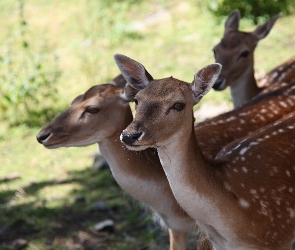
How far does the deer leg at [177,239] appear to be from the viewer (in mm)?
4812

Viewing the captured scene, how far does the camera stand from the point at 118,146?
4656mm

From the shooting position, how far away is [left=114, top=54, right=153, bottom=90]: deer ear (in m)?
4.06

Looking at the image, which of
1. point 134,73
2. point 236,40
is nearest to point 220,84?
point 236,40

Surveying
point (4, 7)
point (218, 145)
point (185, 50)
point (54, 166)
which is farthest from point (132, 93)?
point (4, 7)

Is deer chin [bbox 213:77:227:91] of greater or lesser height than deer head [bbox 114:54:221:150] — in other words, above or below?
below

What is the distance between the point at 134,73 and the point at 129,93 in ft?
1.59

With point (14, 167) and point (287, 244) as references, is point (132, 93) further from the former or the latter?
point (14, 167)

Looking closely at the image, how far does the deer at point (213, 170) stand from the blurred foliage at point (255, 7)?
617cm

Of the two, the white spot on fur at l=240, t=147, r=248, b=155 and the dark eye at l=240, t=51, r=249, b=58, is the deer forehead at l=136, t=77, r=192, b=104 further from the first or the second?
the dark eye at l=240, t=51, r=249, b=58

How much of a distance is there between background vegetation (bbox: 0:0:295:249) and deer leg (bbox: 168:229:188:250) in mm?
666

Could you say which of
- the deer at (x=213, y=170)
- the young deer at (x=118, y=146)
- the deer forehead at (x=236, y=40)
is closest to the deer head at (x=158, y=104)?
the deer at (x=213, y=170)

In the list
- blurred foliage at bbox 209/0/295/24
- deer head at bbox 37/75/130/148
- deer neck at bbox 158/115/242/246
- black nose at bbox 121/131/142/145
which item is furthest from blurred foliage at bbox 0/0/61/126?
black nose at bbox 121/131/142/145

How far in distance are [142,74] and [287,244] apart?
4.40 feet

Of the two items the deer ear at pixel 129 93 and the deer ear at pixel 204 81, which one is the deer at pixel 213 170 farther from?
the deer ear at pixel 129 93
